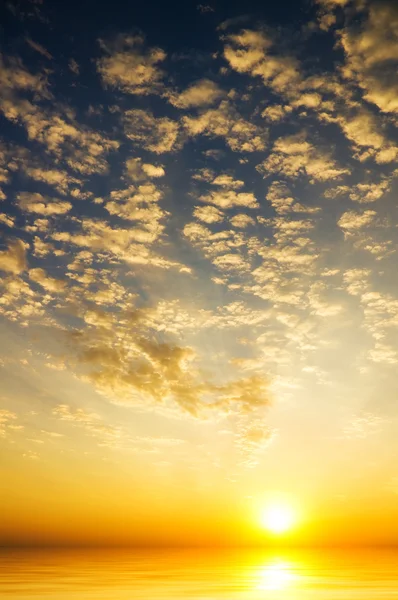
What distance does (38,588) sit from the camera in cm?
2334

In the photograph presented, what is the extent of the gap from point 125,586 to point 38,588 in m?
4.69

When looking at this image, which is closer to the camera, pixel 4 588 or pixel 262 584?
pixel 4 588

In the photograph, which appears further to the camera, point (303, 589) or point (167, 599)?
point (303, 589)

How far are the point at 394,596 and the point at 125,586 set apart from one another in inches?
557

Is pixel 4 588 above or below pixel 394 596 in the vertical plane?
above

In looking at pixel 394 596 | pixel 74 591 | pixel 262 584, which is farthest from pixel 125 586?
pixel 394 596

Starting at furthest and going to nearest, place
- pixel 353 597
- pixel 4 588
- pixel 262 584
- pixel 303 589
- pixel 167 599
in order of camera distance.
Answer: pixel 262 584, pixel 303 589, pixel 4 588, pixel 353 597, pixel 167 599

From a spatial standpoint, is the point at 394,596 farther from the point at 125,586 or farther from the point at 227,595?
the point at 125,586

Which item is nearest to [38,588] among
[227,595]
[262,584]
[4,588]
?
[4,588]

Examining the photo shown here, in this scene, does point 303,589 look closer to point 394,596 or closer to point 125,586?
point 394,596

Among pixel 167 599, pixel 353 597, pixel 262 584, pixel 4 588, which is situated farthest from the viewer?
pixel 262 584

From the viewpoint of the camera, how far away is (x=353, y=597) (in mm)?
20953

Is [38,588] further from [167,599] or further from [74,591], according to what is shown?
[167,599]

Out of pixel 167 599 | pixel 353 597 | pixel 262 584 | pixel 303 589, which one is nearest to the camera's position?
pixel 167 599
